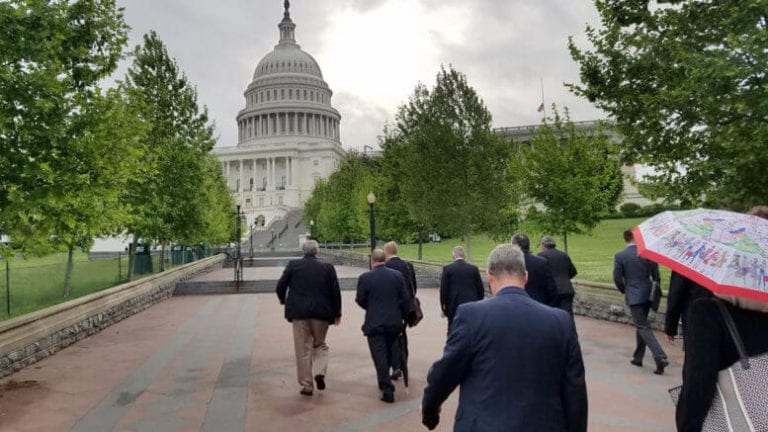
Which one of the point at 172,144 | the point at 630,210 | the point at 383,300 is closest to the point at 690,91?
the point at 383,300

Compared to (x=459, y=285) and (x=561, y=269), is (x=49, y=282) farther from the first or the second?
(x=561, y=269)

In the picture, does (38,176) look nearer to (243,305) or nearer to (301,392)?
(301,392)

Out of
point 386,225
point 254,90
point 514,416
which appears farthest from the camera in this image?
point 254,90

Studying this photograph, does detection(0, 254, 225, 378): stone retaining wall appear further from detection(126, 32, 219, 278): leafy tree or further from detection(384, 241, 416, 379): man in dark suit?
detection(384, 241, 416, 379): man in dark suit

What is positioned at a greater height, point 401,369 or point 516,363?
point 516,363

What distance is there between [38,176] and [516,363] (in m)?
8.64

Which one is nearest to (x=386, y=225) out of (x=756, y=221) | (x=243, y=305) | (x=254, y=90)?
(x=243, y=305)

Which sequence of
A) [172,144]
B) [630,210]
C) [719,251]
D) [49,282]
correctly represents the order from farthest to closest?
[630,210], [172,144], [49,282], [719,251]

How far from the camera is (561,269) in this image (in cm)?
938

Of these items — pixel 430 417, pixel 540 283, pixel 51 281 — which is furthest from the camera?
pixel 51 281

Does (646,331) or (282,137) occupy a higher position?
(282,137)

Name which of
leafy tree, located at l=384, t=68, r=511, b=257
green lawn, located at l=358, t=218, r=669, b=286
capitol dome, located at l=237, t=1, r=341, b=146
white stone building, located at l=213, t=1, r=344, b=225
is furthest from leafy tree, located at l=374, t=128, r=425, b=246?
capitol dome, located at l=237, t=1, r=341, b=146

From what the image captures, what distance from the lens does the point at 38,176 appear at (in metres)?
8.97

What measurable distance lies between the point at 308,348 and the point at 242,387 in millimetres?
1157
